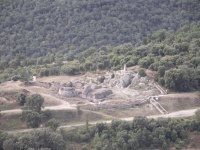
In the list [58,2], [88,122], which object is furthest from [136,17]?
[88,122]

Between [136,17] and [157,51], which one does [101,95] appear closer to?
[157,51]

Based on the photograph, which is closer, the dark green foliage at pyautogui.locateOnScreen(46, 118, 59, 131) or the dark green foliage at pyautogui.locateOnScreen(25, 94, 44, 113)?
the dark green foliage at pyautogui.locateOnScreen(46, 118, 59, 131)

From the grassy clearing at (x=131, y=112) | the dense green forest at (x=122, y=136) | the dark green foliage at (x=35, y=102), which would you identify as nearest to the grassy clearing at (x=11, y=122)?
the dark green foliage at (x=35, y=102)

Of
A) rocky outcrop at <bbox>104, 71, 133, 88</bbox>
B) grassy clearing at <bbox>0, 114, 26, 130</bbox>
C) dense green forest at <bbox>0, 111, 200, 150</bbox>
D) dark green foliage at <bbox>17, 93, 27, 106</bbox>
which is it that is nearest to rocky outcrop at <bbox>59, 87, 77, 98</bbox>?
dark green foliage at <bbox>17, 93, 27, 106</bbox>

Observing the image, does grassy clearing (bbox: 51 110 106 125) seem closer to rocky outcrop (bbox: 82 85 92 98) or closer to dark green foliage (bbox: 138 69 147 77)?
rocky outcrop (bbox: 82 85 92 98)

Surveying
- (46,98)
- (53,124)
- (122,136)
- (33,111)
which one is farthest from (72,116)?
(122,136)

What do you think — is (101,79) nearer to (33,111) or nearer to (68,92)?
(68,92)
